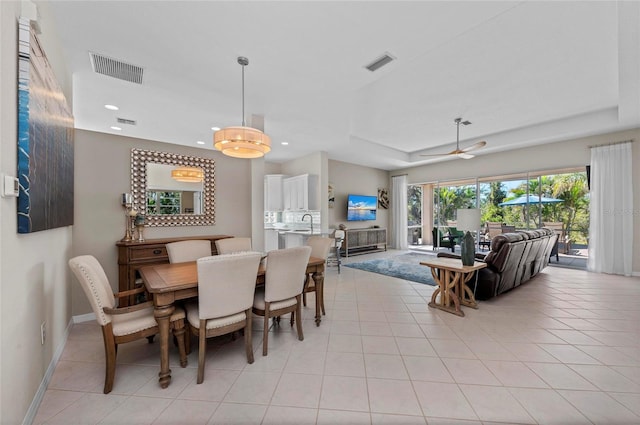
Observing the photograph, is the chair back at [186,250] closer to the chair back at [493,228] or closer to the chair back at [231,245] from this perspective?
the chair back at [231,245]

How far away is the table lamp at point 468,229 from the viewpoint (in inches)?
126

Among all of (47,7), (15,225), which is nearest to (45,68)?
(47,7)

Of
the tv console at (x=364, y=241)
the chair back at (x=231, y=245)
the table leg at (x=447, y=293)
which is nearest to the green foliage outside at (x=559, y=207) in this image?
the tv console at (x=364, y=241)

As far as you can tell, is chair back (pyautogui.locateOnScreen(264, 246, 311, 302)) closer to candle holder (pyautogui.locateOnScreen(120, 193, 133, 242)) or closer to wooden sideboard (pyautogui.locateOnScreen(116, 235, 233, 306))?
wooden sideboard (pyautogui.locateOnScreen(116, 235, 233, 306))

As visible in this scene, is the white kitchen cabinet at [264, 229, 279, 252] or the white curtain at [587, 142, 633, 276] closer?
the white curtain at [587, 142, 633, 276]

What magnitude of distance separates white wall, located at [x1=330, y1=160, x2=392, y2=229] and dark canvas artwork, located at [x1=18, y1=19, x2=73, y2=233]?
5830 mm

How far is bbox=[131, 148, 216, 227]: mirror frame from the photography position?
355cm

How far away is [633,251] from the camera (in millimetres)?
4781

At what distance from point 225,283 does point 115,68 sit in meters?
2.55

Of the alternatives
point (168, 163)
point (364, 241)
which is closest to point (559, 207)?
point (364, 241)

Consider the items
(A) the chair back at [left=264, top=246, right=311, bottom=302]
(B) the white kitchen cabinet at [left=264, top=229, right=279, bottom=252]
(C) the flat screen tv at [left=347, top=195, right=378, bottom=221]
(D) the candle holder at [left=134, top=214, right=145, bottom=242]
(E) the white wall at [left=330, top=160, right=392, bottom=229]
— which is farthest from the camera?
(C) the flat screen tv at [left=347, top=195, right=378, bottom=221]

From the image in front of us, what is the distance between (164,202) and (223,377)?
9.44 ft

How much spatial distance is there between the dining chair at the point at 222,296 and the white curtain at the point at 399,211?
7280 millimetres

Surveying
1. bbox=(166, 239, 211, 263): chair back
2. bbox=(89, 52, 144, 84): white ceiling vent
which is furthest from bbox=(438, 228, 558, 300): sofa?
bbox=(89, 52, 144, 84): white ceiling vent
